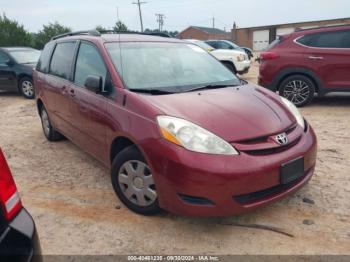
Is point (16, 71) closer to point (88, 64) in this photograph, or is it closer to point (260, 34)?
point (88, 64)

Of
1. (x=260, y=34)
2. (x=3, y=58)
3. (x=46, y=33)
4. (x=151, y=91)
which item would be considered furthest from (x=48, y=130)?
(x=260, y=34)

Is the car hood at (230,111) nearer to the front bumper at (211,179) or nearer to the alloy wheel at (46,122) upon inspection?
the front bumper at (211,179)

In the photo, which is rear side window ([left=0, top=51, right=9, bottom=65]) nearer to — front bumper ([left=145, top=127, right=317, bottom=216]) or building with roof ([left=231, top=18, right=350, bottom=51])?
front bumper ([left=145, top=127, right=317, bottom=216])

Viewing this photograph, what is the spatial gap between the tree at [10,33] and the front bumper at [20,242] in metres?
24.2

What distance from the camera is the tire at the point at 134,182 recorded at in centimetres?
301

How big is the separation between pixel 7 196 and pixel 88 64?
2.46 metres

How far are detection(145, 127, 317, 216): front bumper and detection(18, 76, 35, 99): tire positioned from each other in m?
8.32

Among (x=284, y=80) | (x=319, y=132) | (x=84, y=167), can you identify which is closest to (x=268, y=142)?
(x=84, y=167)

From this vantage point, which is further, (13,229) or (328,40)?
(328,40)

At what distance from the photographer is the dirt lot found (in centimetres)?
276

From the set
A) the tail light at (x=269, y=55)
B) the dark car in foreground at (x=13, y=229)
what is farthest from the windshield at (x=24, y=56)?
the dark car in foreground at (x=13, y=229)

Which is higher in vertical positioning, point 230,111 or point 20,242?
point 230,111

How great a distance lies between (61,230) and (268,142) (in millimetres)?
1968

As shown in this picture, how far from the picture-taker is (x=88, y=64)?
3.96 metres
